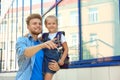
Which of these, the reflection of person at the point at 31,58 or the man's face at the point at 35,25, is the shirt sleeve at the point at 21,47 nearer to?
the reflection of person at the point at 31,58

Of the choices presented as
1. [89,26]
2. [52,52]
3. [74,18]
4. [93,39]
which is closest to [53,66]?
[52,52]

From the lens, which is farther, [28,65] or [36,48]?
[28,65]

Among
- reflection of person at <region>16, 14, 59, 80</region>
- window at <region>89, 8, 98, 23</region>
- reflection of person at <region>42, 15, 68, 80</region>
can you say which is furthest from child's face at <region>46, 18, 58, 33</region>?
window at <region>89, 8, 98, 23</region>

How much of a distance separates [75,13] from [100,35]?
52.1 inches

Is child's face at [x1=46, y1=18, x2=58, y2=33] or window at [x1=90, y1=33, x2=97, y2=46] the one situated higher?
child's face at [x1=46, y1=18, x2=58, y2=33]

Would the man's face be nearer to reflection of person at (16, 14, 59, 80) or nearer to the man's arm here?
reflection of person at (16, 14, 59, 80)

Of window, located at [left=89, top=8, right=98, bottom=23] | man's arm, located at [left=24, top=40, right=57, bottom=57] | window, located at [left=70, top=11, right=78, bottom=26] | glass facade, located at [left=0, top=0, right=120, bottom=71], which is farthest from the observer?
window, located at [left=70, top=11, right=78, bottom=26]

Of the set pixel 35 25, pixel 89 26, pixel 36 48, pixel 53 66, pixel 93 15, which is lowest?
pixel 53 66

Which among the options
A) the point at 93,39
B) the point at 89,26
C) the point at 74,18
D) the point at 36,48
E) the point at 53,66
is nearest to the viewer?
the point at 36,48

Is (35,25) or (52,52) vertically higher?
(35,25)

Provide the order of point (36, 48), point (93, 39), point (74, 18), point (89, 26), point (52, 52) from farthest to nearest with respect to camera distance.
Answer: point (74, 18) < point (89, 26) < point (93, 39) < point (52, 52) < point (36, 48)

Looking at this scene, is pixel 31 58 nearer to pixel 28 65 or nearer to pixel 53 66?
pixel 28 65

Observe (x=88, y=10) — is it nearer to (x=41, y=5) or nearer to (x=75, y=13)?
(x=75, y=13)

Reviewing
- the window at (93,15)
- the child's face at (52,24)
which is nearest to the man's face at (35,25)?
the child's face at (52,24)
